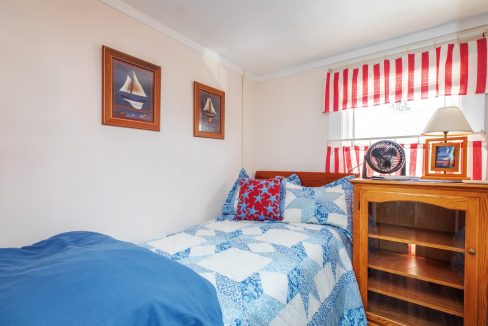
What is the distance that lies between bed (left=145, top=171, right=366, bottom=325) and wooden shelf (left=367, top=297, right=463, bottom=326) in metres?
0.12

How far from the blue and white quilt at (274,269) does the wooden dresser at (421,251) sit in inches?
6.5

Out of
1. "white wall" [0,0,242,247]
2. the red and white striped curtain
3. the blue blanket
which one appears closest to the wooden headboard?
the red and white striped curtain

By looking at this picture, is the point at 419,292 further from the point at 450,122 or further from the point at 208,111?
the point at 208,111

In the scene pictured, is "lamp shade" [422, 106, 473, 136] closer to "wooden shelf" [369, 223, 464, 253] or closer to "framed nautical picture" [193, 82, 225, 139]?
Result: "wooden shelf" [369, 223, 464, 253]

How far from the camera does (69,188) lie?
1.42 metres

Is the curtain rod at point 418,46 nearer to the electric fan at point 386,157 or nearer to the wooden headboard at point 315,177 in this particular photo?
the electric fan at point 386,157

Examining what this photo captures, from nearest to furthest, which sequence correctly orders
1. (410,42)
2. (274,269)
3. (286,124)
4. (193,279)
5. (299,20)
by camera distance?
(193,279) < (274,269) < (299,20) < (410,42) < (286,124)

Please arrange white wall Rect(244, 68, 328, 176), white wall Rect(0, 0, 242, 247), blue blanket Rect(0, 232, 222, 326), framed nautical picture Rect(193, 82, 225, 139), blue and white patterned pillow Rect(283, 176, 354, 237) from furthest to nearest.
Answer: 1. white wall Rect(244, 68, 328, 176)
2. framed nautical picture Rect(193, 82, 225, 139)
3. blue and white patterned pillow Rect(283, 176, 354, 237)
4. white wall Rect(0, 0, 242, 247)
5. blue blanket Rect(0, 232, 222, 326)

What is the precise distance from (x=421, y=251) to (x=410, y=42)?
1.65m

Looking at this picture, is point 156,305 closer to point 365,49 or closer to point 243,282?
point 243,282

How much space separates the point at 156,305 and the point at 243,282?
0.49 meters

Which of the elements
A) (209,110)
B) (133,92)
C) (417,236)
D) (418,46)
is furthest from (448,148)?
(133,92)

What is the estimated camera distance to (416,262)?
158 cm

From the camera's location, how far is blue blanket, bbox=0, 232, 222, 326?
0.64m
